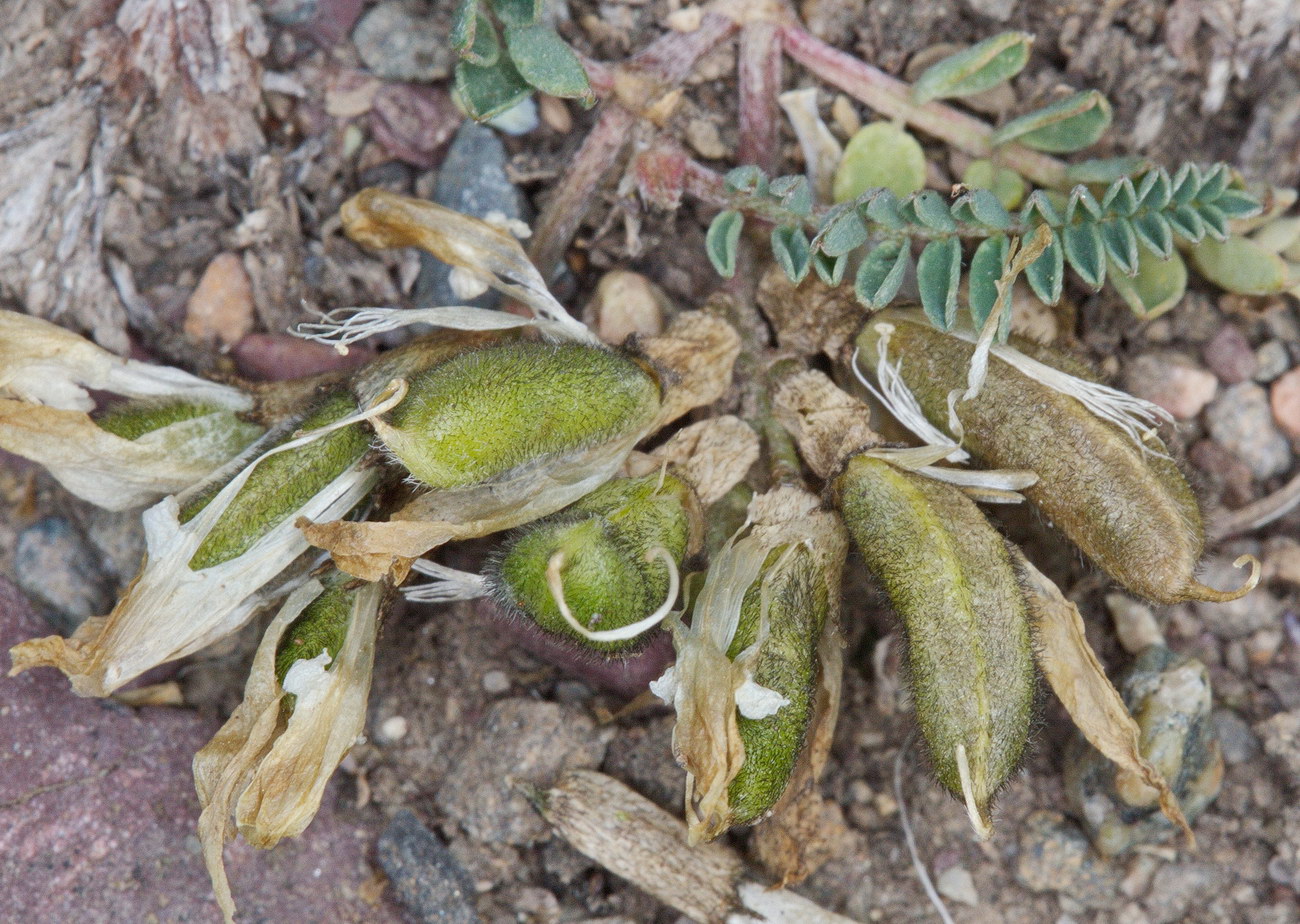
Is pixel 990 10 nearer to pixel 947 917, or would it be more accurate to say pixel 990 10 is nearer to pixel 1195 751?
pixel 1195 751

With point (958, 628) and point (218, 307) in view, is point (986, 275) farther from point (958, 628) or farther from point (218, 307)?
point (218, 307)

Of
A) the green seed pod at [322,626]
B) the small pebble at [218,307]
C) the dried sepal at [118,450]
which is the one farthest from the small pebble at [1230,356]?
the small pebble at [218,307]

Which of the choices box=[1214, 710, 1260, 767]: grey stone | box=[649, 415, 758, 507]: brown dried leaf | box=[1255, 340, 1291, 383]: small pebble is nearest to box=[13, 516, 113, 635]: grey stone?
box=[649, 415, 758, 507]: brown dried leaf

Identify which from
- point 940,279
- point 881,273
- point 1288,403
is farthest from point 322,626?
point 1288,403

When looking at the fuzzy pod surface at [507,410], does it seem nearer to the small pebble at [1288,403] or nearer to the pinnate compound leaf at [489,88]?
the pinnate compound leaf at [489,88]

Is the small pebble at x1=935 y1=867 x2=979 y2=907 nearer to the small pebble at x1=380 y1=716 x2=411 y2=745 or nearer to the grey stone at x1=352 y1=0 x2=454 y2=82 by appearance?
the small pebble at x1=380 y1=716 x2=411 y2=745
